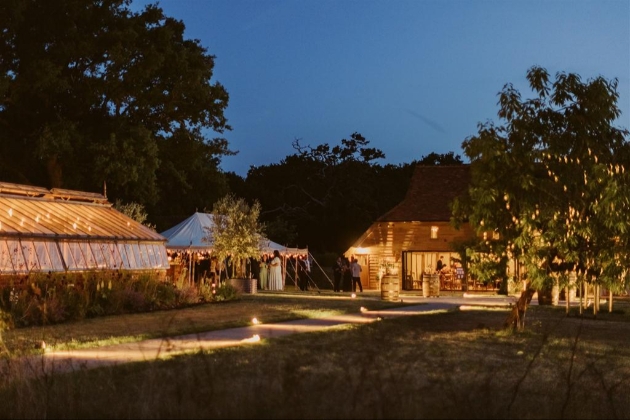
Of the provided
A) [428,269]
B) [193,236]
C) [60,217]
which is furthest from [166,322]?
[428,269]

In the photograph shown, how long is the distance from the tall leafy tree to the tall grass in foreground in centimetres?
2536

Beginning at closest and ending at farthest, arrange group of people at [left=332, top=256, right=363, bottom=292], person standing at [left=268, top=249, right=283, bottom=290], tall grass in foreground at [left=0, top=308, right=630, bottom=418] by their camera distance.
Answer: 1. tall grass in foreground at [left=0, top=308, right=630, bottom=418]
2. group of people at [left=332, top=256, right=363, bottom=292]
3. person standing at [left=268, top=249, right=283, bottom=290]

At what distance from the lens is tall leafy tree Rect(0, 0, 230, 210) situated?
1629 inches

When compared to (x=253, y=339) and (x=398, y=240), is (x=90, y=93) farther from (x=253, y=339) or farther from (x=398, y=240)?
(x=253, y=339)

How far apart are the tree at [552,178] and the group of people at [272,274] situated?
22596 mm

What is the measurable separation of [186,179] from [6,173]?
8.56 metres

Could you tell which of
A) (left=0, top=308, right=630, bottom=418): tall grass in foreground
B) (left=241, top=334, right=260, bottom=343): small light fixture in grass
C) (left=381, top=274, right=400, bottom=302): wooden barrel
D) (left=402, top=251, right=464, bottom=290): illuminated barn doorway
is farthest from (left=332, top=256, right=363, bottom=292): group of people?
(left=241, top=334, right=260, bottom=343): small light fixture in grass

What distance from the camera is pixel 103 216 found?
3284 centimetres

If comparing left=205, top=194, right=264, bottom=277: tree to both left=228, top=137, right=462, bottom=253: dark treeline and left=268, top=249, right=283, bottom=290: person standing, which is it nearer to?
left=268, top=249, right=283, bottom=290: person standing

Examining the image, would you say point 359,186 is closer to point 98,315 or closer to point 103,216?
point 103,216

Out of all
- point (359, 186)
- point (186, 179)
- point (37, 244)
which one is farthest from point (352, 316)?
point (359, 186)

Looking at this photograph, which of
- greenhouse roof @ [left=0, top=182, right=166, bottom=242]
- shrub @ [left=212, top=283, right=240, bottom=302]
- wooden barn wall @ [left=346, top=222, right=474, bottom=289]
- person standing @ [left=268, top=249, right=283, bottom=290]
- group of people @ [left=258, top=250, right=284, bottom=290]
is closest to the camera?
greenhouse roof @ [left=0, top=182, right=166, bottom=242]

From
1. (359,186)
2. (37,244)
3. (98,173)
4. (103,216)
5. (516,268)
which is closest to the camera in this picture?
(516,268)

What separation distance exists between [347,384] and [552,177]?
1264 cm
